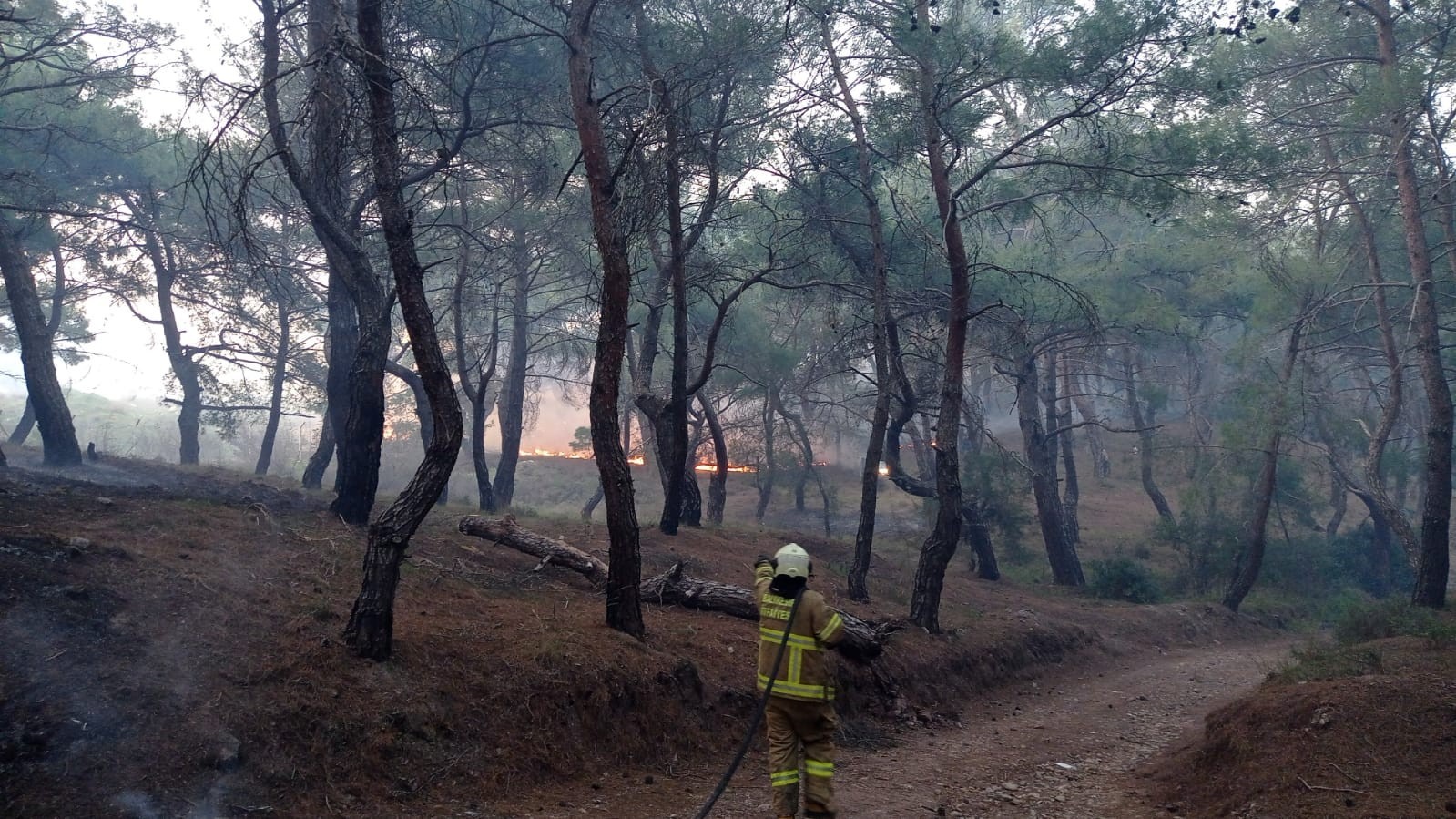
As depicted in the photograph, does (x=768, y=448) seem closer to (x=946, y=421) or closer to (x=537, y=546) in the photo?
(x=946, y=421)

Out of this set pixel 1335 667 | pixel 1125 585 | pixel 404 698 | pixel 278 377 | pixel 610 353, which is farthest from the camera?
pixel 278 377

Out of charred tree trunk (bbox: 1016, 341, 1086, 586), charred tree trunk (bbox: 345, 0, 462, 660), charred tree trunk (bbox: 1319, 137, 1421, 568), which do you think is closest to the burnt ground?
charred tree trunk (bbox: 345, 0, 462, 660)

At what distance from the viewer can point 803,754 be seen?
714 centimetres

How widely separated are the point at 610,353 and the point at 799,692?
439cm

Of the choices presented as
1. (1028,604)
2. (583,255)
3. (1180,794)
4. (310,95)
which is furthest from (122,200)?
(1180,794)

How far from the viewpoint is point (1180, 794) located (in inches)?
350

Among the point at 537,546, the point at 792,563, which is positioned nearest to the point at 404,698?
the point at 792,563

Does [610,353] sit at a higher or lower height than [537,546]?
higher

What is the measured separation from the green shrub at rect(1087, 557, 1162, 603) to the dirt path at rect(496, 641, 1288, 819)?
320 inches

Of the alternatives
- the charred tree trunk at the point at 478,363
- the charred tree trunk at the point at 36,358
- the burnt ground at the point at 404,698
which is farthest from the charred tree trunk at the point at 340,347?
the charred tree trunk at the point at 36,358

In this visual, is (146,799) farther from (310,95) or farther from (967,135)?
(967,135)

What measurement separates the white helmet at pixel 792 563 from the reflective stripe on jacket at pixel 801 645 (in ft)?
0.64

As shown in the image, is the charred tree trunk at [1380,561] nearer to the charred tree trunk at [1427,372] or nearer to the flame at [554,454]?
the charred tree trunk at [1427,372]

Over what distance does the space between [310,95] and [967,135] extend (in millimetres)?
12181
